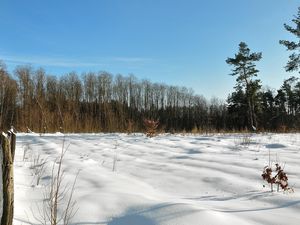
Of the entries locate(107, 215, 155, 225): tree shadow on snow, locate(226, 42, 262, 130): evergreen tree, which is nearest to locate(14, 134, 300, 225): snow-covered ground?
locate(107, 215, 155, 225): tree shadow on snow

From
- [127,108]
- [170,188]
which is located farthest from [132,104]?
[170,188]

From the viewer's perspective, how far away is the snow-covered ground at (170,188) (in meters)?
2.58

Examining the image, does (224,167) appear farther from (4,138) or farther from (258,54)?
(258,54)

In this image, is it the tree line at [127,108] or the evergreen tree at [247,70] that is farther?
the evergreen tree at [247,70]

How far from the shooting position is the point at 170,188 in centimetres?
374

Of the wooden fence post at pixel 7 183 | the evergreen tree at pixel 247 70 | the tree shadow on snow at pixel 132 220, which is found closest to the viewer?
the wooden fence post at pixel 7 183

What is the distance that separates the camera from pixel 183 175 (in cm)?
423

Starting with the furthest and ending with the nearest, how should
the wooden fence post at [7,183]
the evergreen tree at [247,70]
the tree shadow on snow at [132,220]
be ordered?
the evergreen tree at [247,70] < the tree shadow on snow at [132,220] < the wooden fence post at [7,183]

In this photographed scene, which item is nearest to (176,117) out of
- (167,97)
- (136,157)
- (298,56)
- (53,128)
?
(167,97)

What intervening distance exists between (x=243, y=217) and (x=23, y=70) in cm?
3377

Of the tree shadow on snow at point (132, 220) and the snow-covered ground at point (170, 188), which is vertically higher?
the snow-covered ground at point (170, 188)

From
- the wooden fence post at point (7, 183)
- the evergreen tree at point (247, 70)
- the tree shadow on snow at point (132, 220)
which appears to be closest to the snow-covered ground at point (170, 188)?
the tree shadow on snow at point (132, 220)

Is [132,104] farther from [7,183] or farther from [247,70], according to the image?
[7,183]

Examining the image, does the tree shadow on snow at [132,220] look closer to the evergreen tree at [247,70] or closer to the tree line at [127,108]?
the tree line at [127,108]
